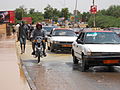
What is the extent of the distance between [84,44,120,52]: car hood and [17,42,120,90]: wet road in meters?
0.78

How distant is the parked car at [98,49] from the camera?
11.5 m

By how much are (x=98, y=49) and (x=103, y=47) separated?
1.06 feet

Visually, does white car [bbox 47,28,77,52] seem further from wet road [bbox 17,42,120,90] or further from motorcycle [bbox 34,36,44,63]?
wet road [bbox 17,42,120,90]

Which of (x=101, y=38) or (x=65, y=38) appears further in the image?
(x=65, y=38)

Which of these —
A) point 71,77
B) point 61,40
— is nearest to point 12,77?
point 71,77

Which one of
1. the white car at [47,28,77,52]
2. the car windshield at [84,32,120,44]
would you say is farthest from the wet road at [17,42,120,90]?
the white car at [47,28,77,52]

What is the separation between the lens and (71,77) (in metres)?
10.7

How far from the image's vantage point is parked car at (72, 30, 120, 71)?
37.6ft

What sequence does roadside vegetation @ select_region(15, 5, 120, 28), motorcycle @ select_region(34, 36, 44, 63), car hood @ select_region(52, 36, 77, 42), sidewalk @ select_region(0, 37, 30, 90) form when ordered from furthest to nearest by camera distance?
1. roadside vegetation @ select_region(15, 5, 120, 28)
2. car hood @ select_region(52, 36, 77, 42)
3. motorcycle @ select_region(34, 36, 44, 63)
4. sidewalk @ select_region(0, 37, 30, 90)

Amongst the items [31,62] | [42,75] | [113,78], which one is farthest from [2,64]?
[113,78]

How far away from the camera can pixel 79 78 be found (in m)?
10.5

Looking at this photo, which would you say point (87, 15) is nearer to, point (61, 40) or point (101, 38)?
point (61, 40)

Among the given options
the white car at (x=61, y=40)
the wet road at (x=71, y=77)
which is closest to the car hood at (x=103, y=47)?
→ the wet road at (x=71, y=77)

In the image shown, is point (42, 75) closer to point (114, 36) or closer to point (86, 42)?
point (86, 42)
